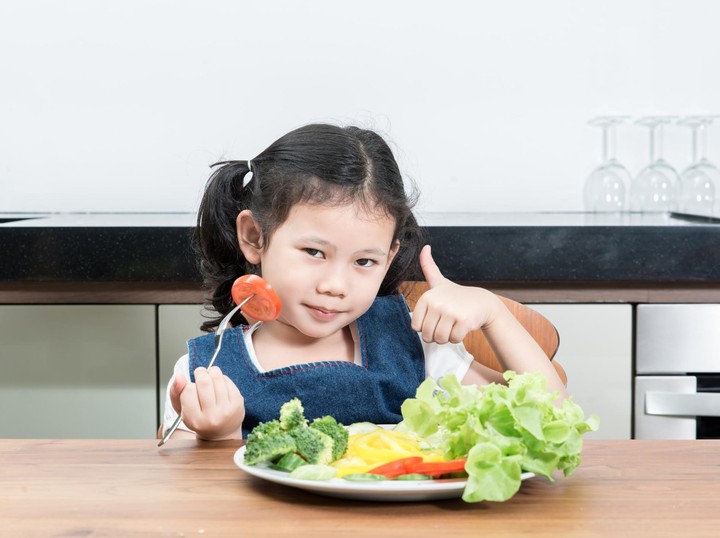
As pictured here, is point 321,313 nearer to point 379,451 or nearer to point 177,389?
point 177,389

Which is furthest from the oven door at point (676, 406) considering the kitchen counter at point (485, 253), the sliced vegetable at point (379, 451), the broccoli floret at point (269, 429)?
the broccoli floret at point (269, 429)

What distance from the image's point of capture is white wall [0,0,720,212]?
2.44 m

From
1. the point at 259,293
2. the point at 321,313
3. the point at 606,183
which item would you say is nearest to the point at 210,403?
the point at 259,293

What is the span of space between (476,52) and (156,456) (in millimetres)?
1780

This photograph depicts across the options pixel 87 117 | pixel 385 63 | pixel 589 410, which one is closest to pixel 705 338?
pixel 589 410

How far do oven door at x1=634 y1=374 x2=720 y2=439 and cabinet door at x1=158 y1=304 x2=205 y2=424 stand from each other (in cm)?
84

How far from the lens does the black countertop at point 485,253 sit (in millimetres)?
1756

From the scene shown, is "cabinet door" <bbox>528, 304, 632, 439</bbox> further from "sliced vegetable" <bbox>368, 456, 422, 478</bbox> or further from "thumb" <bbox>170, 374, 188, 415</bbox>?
"sliced vegetable" <bbox>368, 456, 422, 478</bbox>

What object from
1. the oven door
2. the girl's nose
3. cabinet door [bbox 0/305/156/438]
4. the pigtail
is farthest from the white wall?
the girl's nose

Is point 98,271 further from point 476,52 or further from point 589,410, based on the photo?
point 476,52

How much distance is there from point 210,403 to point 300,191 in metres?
0.38

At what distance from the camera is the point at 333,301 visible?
118 cm

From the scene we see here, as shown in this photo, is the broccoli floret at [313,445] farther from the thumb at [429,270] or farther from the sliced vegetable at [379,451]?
the thumb at [429,270]

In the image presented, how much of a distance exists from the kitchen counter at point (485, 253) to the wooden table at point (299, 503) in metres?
0.88
